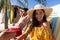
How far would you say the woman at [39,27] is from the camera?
2582mm

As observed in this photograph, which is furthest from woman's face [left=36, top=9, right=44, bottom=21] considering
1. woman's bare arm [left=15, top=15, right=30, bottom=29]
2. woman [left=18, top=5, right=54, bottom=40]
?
woman's bare arm [left=15, top=15, right=30, bottom=29]

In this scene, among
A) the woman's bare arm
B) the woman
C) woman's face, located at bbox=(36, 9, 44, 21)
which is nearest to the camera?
the woman

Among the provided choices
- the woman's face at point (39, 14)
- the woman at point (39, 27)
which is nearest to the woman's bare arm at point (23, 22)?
the woman at point (39, 27)

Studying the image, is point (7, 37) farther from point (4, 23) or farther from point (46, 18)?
point (4, 23)

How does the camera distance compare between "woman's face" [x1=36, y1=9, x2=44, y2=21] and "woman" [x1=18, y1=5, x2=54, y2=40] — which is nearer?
"woman" [x1=18, y1=5, x2=54, y2=40]

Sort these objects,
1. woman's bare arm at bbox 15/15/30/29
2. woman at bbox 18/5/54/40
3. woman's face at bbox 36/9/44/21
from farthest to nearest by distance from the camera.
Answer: woman's bare arm at bbox 15/15/30/29
woman's face at bbox 36/9/44/21
woman at bbox 18/5/54/40

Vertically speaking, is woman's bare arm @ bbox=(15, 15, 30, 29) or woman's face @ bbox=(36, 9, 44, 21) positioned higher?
woman's face @ bbox=(36, 9, 44, 21)

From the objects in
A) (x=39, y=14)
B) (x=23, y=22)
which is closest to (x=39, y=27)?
(x=39, y=14)

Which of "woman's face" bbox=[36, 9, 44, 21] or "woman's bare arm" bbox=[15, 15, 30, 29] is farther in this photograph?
"woman's bare arm" bbox=[15, 15, 30, 29]

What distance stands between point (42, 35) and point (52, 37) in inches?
5.6

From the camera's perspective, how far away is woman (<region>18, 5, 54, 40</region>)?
2582mm

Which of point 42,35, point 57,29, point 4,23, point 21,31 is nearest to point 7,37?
point 42,35

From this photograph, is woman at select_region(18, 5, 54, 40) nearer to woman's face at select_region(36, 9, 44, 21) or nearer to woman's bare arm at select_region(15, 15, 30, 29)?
woman's face at select_region(36, 9, 44, 21)

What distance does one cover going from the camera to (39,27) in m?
2.67
